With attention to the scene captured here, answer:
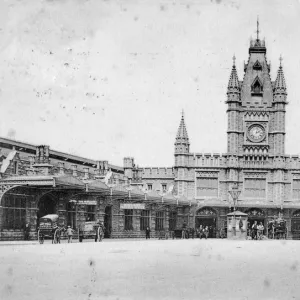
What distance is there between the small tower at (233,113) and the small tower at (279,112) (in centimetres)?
366

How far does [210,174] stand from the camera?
63000 mm

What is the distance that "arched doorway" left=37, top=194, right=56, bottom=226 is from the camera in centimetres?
3903

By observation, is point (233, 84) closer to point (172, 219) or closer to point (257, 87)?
point (257, 87)

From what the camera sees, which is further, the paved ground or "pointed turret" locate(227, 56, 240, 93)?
"pointed turret" locate(227, 56, 240, 93)

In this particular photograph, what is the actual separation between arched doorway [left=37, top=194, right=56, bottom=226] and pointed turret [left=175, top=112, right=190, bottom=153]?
81.4ft

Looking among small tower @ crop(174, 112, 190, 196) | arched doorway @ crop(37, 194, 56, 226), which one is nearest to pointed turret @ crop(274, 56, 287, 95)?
small tower @ crop(174, 112, 190, 196)

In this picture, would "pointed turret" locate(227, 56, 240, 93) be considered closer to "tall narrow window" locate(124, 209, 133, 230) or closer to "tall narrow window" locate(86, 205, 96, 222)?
"tall narrow window" locate(124, 209, 133, 230)

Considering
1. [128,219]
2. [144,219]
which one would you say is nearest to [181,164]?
[144,219]

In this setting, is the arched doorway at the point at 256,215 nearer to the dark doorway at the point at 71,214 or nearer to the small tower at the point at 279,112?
the small tower at the point at 279,112

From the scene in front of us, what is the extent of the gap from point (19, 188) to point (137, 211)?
15.5 m

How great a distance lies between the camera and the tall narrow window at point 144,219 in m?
51.8

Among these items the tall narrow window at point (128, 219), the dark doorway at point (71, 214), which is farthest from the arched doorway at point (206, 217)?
the dark doorway at point (71, 214)

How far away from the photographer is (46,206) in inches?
1566

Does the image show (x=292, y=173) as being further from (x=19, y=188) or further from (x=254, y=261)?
(x=254, y=261)
